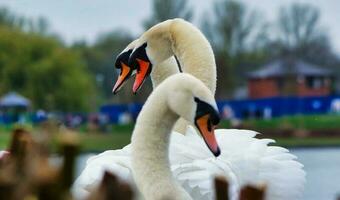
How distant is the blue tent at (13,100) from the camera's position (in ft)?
197

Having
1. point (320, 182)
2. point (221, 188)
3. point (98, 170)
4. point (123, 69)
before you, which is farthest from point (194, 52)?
point (320, 182)

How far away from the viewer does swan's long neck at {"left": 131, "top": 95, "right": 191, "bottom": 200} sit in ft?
10.8

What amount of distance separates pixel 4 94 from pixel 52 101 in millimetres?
4064

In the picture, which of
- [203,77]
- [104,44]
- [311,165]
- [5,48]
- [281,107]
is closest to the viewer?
[203,77]

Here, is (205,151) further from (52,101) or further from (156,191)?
(52,101)

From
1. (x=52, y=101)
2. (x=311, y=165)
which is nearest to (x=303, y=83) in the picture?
(x=52, y=101)

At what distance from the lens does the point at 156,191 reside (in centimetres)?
328

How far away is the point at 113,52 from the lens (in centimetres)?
6738

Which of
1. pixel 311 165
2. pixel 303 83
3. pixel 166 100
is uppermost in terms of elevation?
pixel 166 100

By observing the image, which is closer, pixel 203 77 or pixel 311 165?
pixel 203 77

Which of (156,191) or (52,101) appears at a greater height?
(156,191)

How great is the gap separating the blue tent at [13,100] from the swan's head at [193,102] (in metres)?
57.2

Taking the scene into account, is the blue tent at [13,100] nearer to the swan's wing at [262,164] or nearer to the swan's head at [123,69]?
the swan's head at [123,69]

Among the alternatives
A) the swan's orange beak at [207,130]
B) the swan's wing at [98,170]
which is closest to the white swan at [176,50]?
the swan's wing at [98,170]
